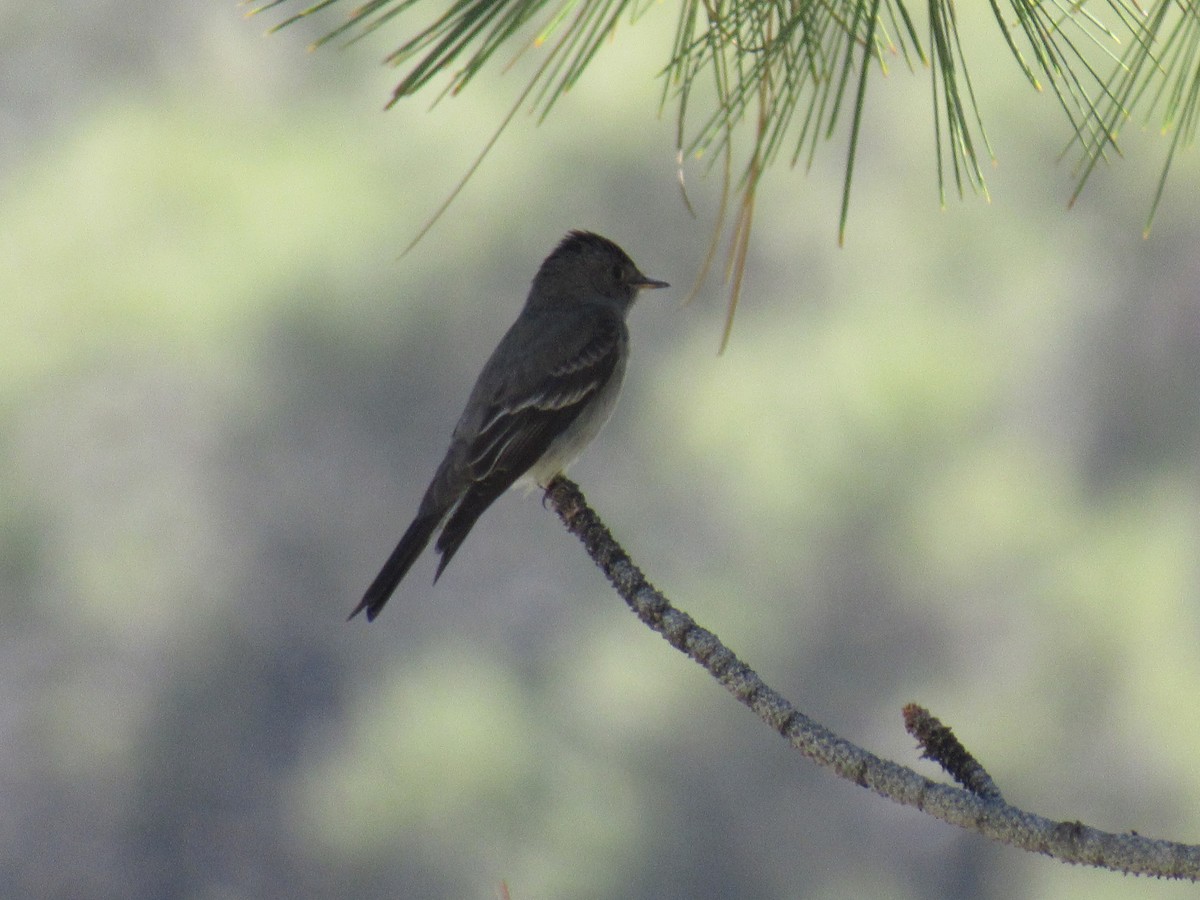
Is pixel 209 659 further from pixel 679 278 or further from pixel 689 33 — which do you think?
pixel 689 33

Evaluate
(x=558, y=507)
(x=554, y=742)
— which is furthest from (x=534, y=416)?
(x=554, y=742)

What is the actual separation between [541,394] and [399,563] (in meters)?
0.81

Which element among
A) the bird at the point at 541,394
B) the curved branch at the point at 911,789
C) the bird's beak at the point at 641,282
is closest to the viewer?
the curved branch at the point at 911,789

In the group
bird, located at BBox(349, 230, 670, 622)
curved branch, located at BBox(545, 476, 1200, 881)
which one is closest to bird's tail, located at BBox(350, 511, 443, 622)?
bird, located at BBox(349, 230, 670, 622)

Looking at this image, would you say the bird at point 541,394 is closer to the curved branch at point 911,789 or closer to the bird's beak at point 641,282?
the bird's beak at point 641,282

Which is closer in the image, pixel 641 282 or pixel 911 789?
pixel 911 789

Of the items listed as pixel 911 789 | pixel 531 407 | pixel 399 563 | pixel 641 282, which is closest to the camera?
pixel 911 789

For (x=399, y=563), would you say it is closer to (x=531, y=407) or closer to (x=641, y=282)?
(x=531, y=407)

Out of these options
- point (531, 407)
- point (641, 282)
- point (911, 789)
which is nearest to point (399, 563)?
point (531, 407)

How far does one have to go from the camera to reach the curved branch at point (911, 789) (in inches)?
77.0

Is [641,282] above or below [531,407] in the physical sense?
above

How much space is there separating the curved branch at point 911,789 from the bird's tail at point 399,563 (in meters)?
1.17

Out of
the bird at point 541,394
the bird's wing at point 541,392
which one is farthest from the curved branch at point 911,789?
the bird's wing at point 541,392

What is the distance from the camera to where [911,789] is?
2170mm
